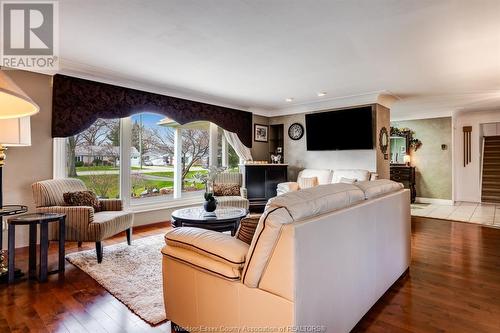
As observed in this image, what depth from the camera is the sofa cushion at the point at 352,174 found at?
5172 mm

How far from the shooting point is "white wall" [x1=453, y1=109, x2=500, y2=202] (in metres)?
7.24

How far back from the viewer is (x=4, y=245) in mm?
3518

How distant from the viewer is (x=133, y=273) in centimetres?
280

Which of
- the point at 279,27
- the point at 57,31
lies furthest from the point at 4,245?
the point at 279,27

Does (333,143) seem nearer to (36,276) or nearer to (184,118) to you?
(184,118)

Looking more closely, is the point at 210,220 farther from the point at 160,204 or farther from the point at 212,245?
the point at 160,204

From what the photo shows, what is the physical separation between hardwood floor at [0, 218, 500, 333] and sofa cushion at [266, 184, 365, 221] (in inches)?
35.6

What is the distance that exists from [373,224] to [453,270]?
166cm

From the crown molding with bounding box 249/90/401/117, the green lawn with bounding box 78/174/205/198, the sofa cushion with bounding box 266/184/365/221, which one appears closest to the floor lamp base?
the green lawn with bounding box 78/174/205/198

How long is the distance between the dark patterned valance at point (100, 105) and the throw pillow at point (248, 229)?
3377 millimetres

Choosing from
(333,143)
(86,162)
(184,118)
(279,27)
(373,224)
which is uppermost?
(279,27)

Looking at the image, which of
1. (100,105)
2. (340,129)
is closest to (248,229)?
(100,105)

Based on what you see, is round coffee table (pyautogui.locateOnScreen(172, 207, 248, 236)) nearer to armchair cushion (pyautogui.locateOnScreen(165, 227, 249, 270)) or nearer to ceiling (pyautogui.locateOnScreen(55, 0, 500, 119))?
armchair cushion (pyautogui.locateOnScreen(165, 227, 249, 270))

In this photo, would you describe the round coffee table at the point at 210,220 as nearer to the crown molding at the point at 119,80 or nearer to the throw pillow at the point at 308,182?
the crown molding at the point at 119,80
